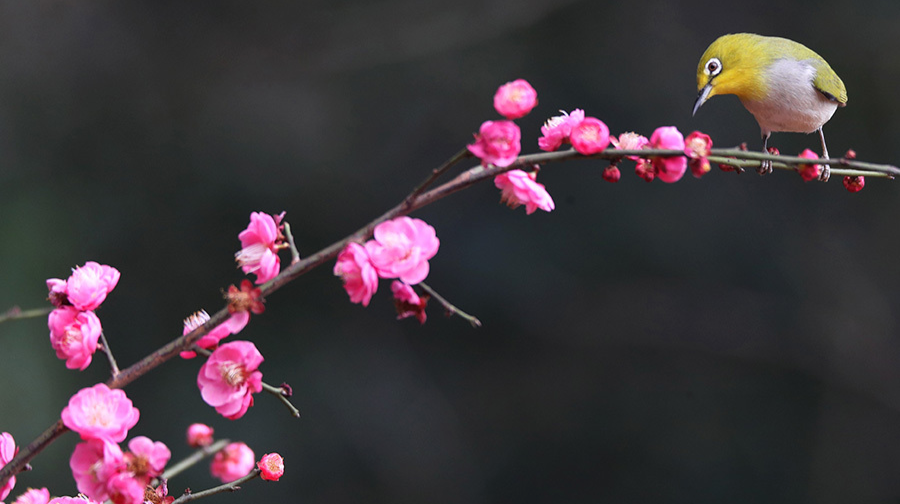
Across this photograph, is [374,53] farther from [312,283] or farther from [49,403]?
[49,403]

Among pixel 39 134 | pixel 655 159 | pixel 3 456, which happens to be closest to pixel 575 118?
pixel 655 159

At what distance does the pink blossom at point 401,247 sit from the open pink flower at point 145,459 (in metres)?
0.14

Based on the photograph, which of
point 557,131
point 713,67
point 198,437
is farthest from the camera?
point 713,67

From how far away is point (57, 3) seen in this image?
2.82 m

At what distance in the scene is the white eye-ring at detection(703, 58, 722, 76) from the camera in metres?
0.76

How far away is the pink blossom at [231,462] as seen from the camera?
15.4 inches

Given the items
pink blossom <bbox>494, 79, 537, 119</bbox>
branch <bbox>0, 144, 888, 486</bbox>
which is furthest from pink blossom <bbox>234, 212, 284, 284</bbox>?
pink blossom <bbox>494, 79, 537, 119</bbox>

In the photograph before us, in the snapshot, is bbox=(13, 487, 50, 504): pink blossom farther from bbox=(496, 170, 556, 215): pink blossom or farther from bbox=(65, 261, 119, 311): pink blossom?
bbox=(496, 170, 556, 215): pink blossom

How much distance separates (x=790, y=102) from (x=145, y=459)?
0.67 m

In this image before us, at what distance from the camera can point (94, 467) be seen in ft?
1.32

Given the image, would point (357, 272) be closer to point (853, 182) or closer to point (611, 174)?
point (611, 174)

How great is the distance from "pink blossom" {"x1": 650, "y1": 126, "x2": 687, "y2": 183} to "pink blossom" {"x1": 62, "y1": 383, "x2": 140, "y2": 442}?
0.96 feet

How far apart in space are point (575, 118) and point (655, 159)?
0.18 feet

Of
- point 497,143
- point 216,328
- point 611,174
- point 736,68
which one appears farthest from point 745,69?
point 216,328
